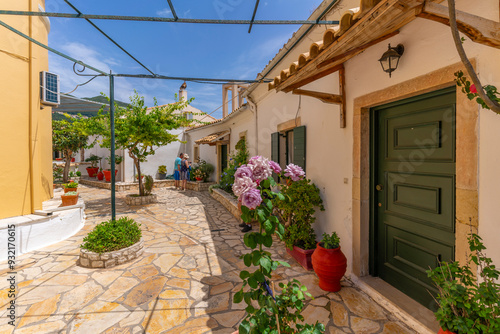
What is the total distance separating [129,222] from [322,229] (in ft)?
12.6

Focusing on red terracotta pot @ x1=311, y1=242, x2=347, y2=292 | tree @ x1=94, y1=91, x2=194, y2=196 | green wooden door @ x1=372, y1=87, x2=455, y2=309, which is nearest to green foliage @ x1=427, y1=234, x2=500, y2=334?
green wooden door @ x1=372, y1=87, x2=455, y2=309

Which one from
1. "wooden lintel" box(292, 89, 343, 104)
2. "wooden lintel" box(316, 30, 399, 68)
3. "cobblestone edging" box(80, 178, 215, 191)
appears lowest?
"cobblestone edging" box(80, 178, 215, 191)

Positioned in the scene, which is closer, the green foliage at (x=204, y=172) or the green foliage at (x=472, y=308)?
the green foliage at (x=472, y=308)

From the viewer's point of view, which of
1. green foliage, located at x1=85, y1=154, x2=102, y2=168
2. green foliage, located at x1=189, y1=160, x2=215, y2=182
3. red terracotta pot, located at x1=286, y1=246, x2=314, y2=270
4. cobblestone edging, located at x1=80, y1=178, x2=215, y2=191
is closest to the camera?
red terracotta pot, located at x1=286, y1=246, x2=314, y2=270

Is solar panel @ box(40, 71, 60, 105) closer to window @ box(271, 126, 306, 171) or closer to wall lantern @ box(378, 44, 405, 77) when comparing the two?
window @ box(271, 126, 306, 171)

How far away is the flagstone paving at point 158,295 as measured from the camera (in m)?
2.51

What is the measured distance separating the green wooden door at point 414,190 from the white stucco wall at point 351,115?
0.34 metres

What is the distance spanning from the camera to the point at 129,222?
14.6 ft

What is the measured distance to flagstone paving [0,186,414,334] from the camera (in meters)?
2.51

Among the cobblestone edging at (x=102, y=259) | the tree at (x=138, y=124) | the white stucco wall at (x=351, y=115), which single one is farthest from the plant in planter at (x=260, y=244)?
the tree at (x=138, y=124)

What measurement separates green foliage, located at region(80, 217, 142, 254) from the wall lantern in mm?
4907

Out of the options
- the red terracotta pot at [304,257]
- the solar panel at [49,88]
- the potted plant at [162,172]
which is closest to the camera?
the red terracotta pot at [304,257]

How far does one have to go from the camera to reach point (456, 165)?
6.73 feet

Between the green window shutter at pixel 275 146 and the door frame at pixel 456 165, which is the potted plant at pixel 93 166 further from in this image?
the door frame at pixel 456 165
